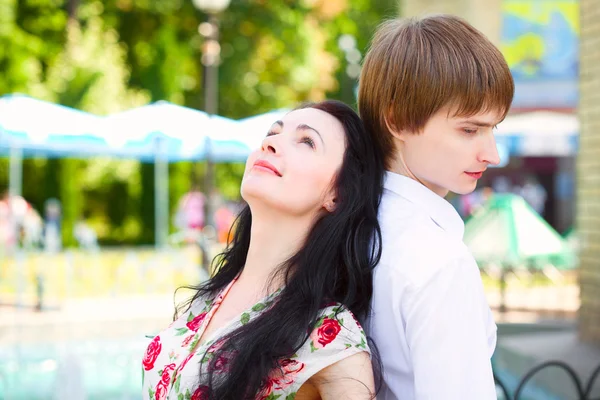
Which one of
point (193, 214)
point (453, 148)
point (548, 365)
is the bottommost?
point (193, 214)

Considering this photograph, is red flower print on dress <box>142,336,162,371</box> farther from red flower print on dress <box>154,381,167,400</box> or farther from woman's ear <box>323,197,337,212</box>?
woman's ear <box>323,197,337,212</box>

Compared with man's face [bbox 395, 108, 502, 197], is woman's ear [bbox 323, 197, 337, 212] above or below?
below

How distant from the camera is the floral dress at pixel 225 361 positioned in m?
1.57

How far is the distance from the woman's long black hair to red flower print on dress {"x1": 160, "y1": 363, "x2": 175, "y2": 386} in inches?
5.4

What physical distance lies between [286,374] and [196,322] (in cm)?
33

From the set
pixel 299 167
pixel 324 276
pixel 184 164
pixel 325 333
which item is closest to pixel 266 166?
pixel 299 167

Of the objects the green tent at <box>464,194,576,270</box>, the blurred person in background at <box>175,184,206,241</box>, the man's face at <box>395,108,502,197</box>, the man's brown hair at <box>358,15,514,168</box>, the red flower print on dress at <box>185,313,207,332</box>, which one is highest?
the man's brown hair at <box>358,15,514,168</box>

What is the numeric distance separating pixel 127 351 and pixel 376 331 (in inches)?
248

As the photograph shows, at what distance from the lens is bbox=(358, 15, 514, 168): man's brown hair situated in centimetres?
164

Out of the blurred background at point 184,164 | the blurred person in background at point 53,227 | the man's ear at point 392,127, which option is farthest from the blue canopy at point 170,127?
the man's ear at point 392,127

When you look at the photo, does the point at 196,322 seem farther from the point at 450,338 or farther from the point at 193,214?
the point at 193,214

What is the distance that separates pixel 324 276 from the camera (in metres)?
1.67

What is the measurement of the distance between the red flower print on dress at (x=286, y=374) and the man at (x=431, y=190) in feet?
0.60

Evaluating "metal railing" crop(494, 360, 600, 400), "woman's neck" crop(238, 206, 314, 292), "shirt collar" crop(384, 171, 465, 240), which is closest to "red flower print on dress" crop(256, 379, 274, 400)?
"woman's neck" crop(238, 206, 314, 292)
